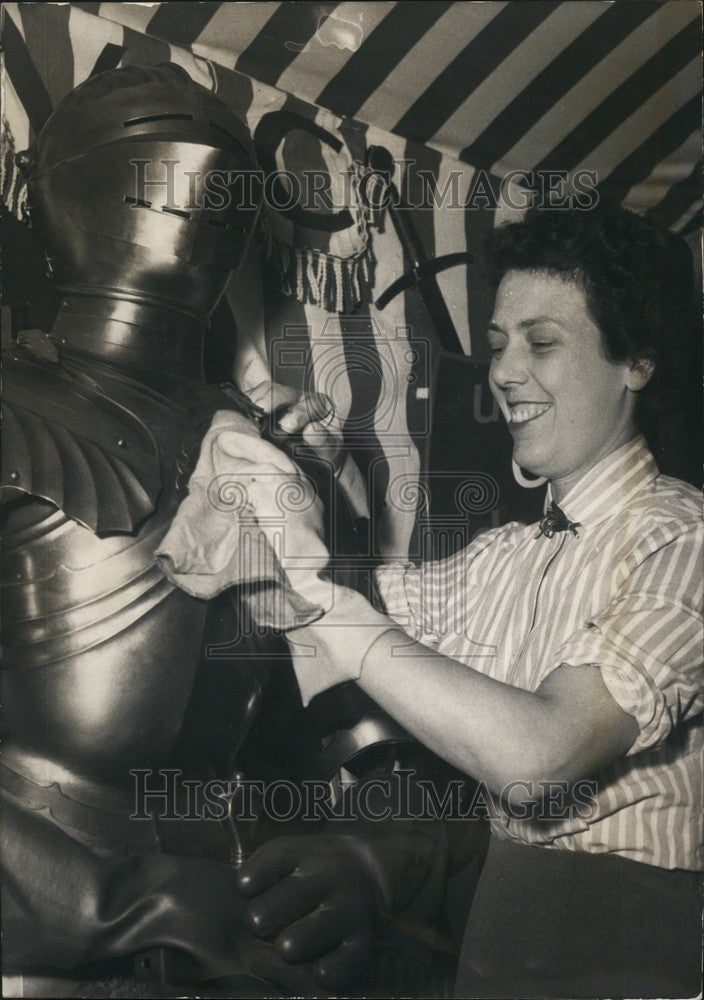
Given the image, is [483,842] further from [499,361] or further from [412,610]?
[499,361]

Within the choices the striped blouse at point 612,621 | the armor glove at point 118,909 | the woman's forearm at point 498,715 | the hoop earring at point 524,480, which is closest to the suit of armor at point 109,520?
the armor glove at point 118,909

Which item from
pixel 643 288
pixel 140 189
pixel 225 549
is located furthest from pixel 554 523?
pixel 140 189

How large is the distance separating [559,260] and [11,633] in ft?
4.25

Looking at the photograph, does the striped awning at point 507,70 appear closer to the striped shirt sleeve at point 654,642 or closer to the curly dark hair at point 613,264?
the curly dark hair at point 613,264

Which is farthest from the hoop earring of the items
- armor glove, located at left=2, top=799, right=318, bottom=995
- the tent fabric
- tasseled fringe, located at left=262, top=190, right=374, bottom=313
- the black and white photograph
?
armor glove, located at left=2, top=799, right=318, bottom=995

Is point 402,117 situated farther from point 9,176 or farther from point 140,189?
point 9,176

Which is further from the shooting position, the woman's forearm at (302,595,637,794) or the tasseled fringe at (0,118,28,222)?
the tasseled fringe at (0,118,28,222)

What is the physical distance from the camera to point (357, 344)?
1.96 metres

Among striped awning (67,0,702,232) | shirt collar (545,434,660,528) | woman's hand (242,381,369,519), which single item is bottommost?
shirt collar (545,434,660,528)

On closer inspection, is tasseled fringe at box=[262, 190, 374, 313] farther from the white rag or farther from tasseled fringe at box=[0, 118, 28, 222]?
tasseled fringe at box=[0, 118, 28, 222]

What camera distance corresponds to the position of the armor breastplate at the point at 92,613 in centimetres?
186

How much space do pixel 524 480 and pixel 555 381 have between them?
20 centimetres

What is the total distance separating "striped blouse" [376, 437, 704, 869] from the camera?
184cm

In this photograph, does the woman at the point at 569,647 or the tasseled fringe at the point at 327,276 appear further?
the tasseled fringe at the point at 327,276
